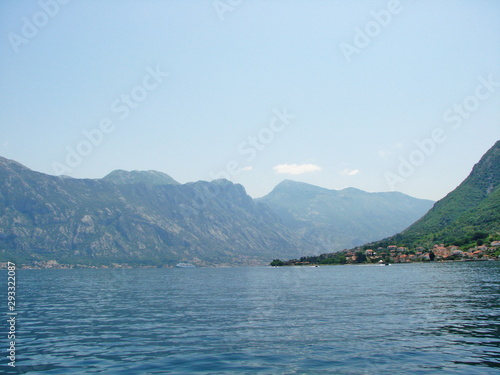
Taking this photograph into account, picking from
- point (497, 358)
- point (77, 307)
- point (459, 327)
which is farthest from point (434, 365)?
point (77, 307)

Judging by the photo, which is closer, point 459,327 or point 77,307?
point 459,327

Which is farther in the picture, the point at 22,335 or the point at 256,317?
the point at 256,317

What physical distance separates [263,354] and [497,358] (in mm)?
18427

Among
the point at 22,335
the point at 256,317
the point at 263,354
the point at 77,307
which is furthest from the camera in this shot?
the point at 77,307

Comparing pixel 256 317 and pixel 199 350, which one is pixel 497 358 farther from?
pixel 256 317

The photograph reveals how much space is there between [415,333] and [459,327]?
255 inches

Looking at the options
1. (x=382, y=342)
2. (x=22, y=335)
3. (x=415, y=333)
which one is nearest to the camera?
(x=382, y=342)

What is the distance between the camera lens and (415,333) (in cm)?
4116

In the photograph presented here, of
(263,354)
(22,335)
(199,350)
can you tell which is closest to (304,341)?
(263,354)

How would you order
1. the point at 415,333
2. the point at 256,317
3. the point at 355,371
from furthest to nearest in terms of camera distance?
the point at 256,317, the point at 415,333, the point at 355,371

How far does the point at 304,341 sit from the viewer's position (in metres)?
38.3

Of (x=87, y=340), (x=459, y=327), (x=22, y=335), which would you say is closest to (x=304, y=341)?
(x=459, y=327)

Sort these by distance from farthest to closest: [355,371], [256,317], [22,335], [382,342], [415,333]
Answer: [256,317] < [22,335] < [415,333] < [382,342] < [355,371]

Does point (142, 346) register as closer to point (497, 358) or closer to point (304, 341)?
point (304, 341)
